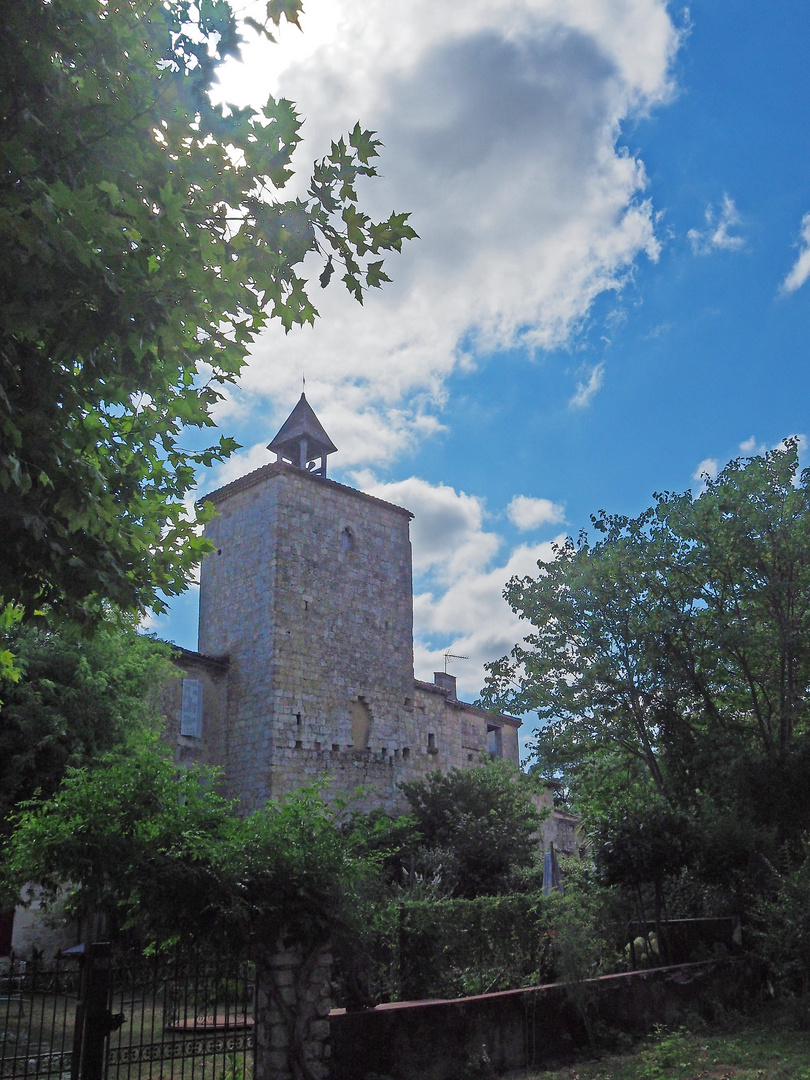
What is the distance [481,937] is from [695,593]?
871cm

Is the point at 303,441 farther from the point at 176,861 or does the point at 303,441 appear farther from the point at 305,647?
the point at 176,861

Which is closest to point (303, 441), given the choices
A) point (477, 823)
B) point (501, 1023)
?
point (477, 823)

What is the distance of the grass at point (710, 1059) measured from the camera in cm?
778

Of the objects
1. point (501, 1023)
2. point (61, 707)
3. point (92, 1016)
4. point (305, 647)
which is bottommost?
point (501, 1023)

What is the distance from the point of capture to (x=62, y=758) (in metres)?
12.9

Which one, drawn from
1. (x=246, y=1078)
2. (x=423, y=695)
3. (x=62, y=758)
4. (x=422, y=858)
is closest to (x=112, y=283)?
(x=246, y=1078)

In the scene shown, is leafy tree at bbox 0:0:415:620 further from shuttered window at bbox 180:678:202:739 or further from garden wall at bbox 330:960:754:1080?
shuttered window at bbox 180:678:202:739

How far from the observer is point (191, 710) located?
67.0ft

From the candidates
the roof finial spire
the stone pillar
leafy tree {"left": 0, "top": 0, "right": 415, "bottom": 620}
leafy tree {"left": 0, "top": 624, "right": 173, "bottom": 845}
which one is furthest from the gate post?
the roof finial spire

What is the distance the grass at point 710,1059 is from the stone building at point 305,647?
38.0ft

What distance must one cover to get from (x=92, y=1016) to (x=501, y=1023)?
167 inches

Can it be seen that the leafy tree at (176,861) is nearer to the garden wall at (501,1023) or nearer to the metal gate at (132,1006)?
the metal gate at (132,1006)

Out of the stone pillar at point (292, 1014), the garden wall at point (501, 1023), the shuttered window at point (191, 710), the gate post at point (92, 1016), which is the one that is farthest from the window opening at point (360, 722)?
the gate post at point (92, 1016)

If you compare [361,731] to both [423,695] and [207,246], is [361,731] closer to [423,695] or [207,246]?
[423,695]
